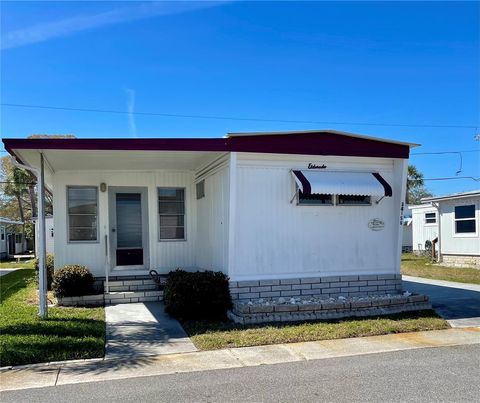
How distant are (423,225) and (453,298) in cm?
1731

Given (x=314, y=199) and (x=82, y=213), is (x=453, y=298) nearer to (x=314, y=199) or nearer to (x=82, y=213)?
(x=314, y=199)

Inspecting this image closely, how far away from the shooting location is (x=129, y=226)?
11.5 meters

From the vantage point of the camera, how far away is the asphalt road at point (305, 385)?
15.8 ft

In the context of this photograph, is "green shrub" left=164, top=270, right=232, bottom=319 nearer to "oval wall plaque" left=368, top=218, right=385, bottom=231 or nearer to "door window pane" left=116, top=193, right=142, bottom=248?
"door window pane" left=116, top=193, right=142, bottom=248

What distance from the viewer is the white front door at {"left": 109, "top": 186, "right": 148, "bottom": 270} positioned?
37.3ft

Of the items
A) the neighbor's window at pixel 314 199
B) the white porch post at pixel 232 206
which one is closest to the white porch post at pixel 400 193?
the neighbor's window at pixel 314 199

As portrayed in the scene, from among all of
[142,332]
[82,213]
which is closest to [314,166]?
[142,332]

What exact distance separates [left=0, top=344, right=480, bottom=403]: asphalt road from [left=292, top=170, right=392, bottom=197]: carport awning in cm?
372

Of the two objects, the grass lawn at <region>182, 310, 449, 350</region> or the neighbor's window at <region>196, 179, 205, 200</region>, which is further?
the neighbor's window at <region>196, 179, 205, 200</region>

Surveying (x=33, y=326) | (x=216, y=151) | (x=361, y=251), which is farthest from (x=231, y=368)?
(x=361, y=251)

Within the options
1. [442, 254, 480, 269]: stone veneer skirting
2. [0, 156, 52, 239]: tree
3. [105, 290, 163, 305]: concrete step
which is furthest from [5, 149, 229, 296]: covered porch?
[0, 156, 52, 239]: tree

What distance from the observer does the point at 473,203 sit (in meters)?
19.6

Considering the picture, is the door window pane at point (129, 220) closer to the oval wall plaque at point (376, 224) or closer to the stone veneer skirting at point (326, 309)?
the stone veneer skirting at point (326, 309)

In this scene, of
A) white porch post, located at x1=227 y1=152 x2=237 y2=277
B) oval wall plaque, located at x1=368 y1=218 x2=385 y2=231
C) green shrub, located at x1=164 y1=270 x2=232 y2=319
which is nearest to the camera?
green shrub, located at x1=164 y1=270 x2=232 y2=319
